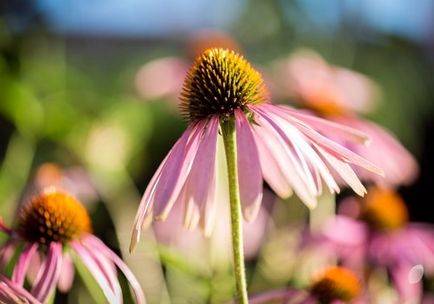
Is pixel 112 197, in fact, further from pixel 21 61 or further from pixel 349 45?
pixel 349 45

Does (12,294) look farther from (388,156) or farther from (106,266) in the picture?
(388,156)

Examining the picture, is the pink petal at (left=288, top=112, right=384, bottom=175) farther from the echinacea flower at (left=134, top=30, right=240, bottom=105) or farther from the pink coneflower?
the echinacea flower at (left=134, top=30, right=240, bottom=105)

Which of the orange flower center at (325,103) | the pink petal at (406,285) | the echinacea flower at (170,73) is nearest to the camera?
the pink petal at (406,285)

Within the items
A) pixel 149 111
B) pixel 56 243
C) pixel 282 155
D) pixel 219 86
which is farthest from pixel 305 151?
pixel 149 111

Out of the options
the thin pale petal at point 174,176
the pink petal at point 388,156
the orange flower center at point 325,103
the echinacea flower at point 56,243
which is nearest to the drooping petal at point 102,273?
the echinacea flower at point 56,243

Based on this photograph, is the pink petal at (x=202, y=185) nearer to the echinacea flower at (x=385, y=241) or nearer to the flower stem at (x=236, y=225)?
the flower stem at (x=236, y=225)

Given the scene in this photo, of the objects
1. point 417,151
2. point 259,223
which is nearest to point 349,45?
point 417,151
